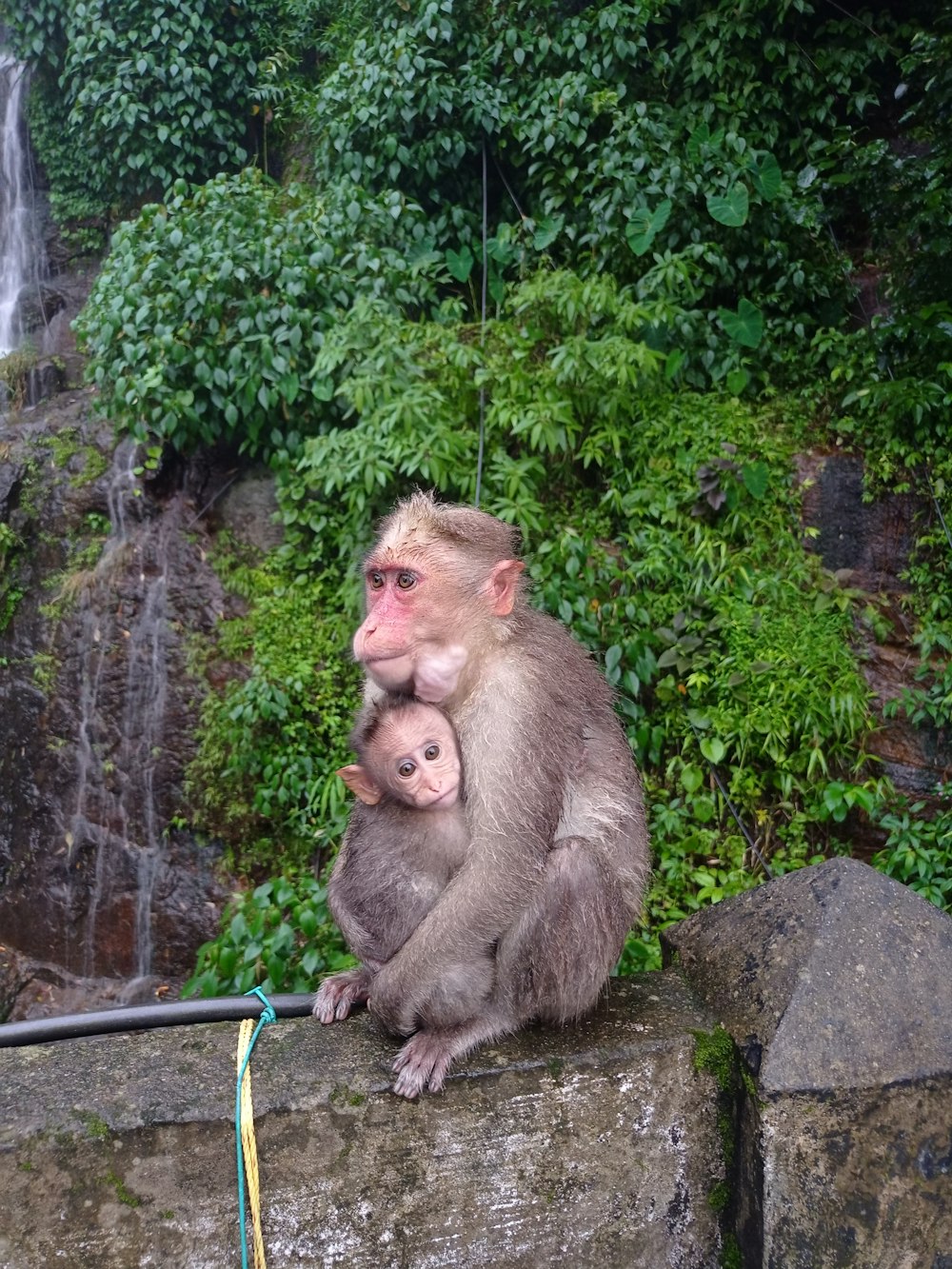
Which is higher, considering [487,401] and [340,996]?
[487,401]

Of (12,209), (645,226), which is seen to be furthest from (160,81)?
(645,226)

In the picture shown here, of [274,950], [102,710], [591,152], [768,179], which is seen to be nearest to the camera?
[274,950]

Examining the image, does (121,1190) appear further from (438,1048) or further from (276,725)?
(276,725)

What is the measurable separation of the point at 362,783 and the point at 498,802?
0.41 meters

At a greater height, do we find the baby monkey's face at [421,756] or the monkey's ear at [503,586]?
the monkey's ear at [503,586]

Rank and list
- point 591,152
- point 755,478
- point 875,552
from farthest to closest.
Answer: point 591,152 → point 875,552 → point 755,478

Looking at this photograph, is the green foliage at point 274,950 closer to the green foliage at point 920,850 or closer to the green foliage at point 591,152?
the green foliage at point 920,850

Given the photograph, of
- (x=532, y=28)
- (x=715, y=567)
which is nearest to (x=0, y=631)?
(x=715, y=567)

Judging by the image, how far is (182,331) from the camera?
650cm

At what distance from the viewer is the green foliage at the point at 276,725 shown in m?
5.89

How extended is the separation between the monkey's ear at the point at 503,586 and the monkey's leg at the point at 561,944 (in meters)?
0.57

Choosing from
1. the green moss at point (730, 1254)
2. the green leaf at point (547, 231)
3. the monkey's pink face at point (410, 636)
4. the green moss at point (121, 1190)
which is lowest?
the green moss at point (730, 1254)

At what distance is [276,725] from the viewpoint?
6.02 metres

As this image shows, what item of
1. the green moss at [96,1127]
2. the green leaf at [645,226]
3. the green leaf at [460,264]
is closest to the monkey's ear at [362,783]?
the green moss at [96,1127]
